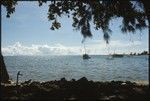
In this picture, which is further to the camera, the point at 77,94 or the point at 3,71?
the point at 3,71

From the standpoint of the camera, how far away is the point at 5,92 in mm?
14672

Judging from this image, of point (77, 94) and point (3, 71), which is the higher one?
point (3, 71)

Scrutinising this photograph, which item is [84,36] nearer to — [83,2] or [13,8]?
[83,2]

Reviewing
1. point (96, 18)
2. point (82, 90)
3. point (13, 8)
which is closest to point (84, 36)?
point (96, 18)

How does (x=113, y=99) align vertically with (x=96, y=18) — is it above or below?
below

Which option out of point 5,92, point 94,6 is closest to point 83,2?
point 94,6

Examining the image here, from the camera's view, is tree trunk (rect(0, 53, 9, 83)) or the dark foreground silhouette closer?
the dark foreground silhouette

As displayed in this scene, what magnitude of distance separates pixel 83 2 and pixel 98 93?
531 centimetres

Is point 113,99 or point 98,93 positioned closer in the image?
point 113,99

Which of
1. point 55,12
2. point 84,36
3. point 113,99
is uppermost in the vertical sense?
point 55,12

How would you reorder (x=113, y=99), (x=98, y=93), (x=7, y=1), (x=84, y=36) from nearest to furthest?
(x=113, y=99), (x=98, y=93), (x=84, y=36), (x=7, y=1)

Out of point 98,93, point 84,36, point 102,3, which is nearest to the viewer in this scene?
point 98,93

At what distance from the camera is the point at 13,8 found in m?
21.7

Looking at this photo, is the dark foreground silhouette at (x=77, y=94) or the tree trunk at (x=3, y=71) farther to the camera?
the tree trunk at (x=3, y=71)
